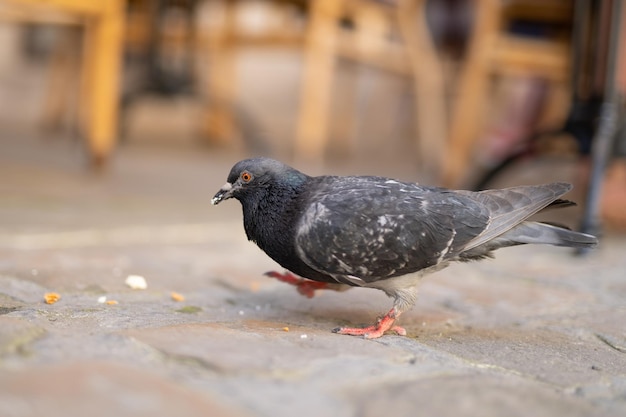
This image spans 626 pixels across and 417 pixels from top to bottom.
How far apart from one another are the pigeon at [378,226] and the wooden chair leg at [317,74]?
12.6 feet

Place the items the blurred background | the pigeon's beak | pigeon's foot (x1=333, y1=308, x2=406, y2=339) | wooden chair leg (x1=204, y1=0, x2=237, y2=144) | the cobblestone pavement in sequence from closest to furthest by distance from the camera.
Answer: the cobblestone pavement → pigeon's foot (x1=333, y1=308, x2=406, y2=339) → the pigeon's beak → the blurred background → wooden chair leg (x1=204, y1=0, x2=237, y2=144)

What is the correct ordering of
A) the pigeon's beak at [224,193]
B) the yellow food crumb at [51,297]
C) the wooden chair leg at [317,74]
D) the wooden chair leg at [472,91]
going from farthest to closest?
the wooden chair leg at [317,74] → the wooden chair leg at [472,91] → the pigeon's beak at [224,193] → the yellow food crumb at [51,297]

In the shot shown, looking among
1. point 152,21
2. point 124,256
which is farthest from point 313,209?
point 152,21

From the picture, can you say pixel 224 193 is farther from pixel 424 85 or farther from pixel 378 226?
pixel 424 85

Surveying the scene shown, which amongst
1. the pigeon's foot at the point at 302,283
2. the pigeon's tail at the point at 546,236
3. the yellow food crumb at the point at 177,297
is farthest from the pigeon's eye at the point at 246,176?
the pigeon's tail at the point at 546,236

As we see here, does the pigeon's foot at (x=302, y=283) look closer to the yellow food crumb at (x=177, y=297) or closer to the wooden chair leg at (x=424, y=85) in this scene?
the yellow food crumb at (x=177, y=297)

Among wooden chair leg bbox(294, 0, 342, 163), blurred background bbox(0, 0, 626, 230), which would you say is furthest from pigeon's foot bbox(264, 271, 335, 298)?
wooden chair leg bbox(294, 0, 342, 163)

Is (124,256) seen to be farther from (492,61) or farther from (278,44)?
(278,44)

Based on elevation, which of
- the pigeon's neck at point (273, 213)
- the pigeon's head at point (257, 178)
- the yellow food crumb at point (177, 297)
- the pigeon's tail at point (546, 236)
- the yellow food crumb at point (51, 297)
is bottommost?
the yellow food crumb at point (177, 297)

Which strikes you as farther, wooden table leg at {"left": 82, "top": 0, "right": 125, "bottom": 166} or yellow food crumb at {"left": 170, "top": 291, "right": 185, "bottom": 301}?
wooden table leg at {"left": 82, "top": 0, "right": 125, "bottom": 166}

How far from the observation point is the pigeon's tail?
239 cm

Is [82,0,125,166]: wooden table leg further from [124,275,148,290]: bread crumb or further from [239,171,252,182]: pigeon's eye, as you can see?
[239,171,252,182]: pigeon's eye

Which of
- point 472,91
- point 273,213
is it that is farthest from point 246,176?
point 472,91

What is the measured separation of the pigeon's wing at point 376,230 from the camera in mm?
2166
